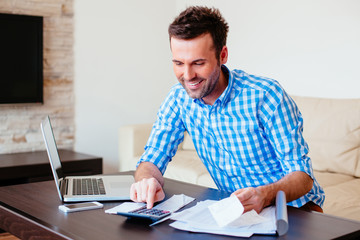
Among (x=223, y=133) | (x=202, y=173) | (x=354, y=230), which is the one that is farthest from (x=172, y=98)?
(x=202, y=173)

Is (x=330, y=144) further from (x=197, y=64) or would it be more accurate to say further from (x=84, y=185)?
(x=84, y=185)

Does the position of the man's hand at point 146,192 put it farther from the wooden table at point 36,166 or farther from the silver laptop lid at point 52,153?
the wooden table at point 36,166

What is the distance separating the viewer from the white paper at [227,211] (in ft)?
3.53

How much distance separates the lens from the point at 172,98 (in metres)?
1.68

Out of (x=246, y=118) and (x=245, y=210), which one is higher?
(x=246, y=118)

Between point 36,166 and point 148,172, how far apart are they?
183 centimetres

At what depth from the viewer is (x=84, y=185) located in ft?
4.99

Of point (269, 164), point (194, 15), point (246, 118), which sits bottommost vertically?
point (269, 164)

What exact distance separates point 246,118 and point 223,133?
96 mm

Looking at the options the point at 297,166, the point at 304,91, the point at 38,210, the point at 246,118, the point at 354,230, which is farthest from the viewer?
the point at 304,91

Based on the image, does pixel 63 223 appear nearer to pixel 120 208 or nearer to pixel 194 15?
pixel 120 208

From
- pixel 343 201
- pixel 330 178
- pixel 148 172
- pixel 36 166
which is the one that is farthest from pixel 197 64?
pixel 36 166

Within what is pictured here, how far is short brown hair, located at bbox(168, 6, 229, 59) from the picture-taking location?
142 centimetres

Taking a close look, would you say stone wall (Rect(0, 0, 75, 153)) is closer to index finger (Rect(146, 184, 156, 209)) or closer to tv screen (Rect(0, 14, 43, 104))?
tv screen (Rect(0, 14, 43, 104))
